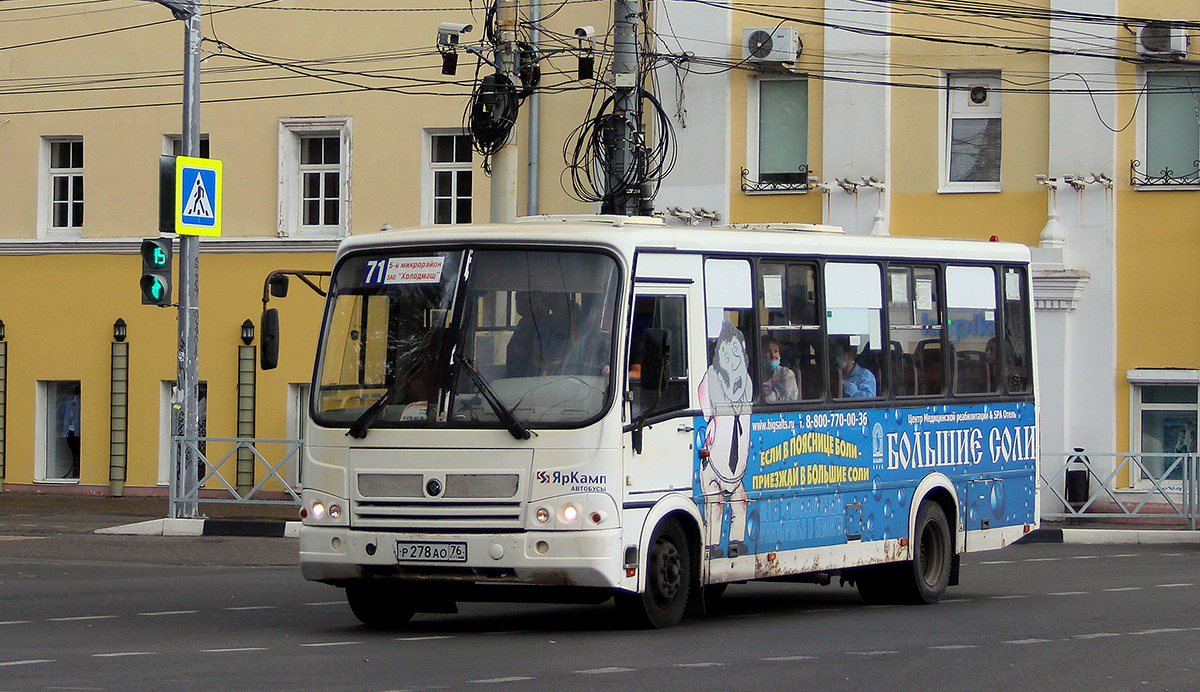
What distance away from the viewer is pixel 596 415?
11.9 meters

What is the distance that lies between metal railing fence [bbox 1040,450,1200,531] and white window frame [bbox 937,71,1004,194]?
4010mm

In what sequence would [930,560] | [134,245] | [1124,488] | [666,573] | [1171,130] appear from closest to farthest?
[666,573] < [930,560] < [1124,488] < [1171,130] < [134,245]

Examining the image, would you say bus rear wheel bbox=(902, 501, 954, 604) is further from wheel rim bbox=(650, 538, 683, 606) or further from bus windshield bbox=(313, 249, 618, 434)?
bus windshield bbox=(313, 249, 618, 434)

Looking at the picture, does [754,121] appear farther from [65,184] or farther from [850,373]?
[850,373]

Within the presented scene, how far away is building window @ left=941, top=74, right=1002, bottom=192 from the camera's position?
89.0ft

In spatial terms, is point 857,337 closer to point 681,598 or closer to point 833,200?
point 681,598

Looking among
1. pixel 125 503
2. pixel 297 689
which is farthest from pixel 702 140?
pixel 297 689

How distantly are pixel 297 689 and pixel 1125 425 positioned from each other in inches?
755

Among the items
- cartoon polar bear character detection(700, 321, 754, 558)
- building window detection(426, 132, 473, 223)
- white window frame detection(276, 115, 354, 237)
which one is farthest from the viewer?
white window frame detection(276, 115, 354, 237)

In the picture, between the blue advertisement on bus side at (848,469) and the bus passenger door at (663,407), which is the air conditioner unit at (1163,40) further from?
the bus passenger door at (663,407)

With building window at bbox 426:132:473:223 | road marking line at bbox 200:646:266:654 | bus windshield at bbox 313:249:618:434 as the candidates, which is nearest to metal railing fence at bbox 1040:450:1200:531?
building window at bbox 426:132:473:223

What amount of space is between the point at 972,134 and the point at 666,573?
16.2 metres

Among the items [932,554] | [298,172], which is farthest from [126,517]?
[932,554]

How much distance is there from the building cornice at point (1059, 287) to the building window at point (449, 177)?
8.71 meters
